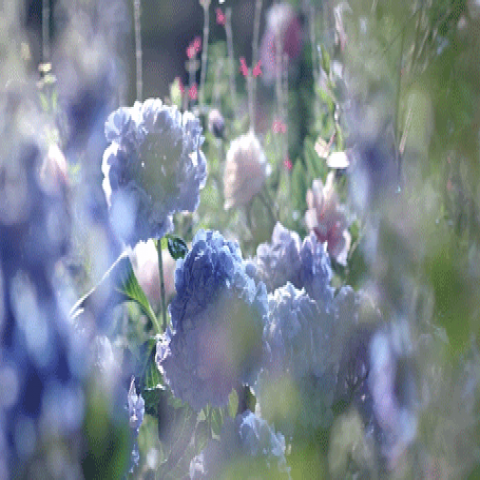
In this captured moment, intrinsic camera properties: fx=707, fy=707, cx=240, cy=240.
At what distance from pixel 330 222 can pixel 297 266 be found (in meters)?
0.19

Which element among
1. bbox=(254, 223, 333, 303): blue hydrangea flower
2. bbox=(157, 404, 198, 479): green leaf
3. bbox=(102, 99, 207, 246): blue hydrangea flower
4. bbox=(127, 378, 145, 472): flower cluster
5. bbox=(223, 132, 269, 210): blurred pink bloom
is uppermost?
bbox=(223, 132, 269, 210): blurred pink bloom

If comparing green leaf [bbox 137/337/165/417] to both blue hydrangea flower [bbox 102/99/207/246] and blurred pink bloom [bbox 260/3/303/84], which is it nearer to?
blue hydrangea flower [bbox 102/99/207/246]

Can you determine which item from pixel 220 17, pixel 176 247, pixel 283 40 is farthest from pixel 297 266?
pixel 283 40

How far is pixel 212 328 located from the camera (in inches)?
15.4

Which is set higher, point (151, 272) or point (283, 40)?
point (283, 40)

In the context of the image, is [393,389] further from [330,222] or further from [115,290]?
[330,222]

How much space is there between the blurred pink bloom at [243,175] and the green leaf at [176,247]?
0.33m

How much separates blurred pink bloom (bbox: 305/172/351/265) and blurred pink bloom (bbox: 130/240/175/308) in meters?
0.15

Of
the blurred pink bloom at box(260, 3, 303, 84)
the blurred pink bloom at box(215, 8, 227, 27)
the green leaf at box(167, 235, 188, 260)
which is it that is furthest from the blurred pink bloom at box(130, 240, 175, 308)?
the blurred pink bloom at box(260, 3, 303, 84)

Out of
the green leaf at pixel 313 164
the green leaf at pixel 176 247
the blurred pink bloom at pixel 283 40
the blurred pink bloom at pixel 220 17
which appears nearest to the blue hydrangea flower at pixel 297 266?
the green leaf at pixel 176 247

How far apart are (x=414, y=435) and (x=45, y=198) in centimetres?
21

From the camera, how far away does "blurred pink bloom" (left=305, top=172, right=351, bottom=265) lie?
2.25ft

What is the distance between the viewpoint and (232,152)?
Result: 0.86 meters

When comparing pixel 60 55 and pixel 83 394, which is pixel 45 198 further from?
pixel 60 55
